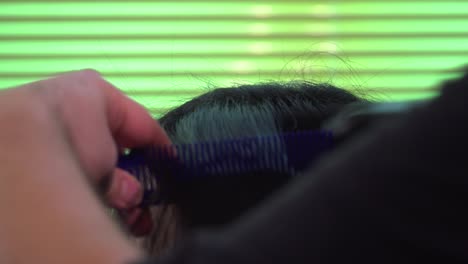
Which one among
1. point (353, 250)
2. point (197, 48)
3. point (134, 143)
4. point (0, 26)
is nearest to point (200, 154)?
point (134, 143)

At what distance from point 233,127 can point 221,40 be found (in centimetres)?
109

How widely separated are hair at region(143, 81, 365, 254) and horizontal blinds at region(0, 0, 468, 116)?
85 centimetres

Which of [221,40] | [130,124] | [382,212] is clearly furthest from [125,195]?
[221,40]

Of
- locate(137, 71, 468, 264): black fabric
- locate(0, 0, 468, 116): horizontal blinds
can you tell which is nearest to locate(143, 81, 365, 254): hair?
locate(137, 71, 468, 264): black fabric

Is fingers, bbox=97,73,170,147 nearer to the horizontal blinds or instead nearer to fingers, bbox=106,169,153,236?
fingers, bbox=106,169,153,236

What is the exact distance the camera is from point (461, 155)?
0.27 m

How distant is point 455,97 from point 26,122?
0.25m

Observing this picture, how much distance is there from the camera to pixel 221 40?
5.49 feet

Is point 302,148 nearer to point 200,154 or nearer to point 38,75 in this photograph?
point 200,154

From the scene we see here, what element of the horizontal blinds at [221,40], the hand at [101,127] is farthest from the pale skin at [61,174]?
the horizontal blinds at [221,40]

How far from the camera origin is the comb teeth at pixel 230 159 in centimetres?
51

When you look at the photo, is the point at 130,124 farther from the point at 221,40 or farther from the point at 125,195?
the point at 221,40

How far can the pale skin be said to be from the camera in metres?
0.34

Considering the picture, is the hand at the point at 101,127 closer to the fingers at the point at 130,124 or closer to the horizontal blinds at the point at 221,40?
the fingers at the point at 130,124
